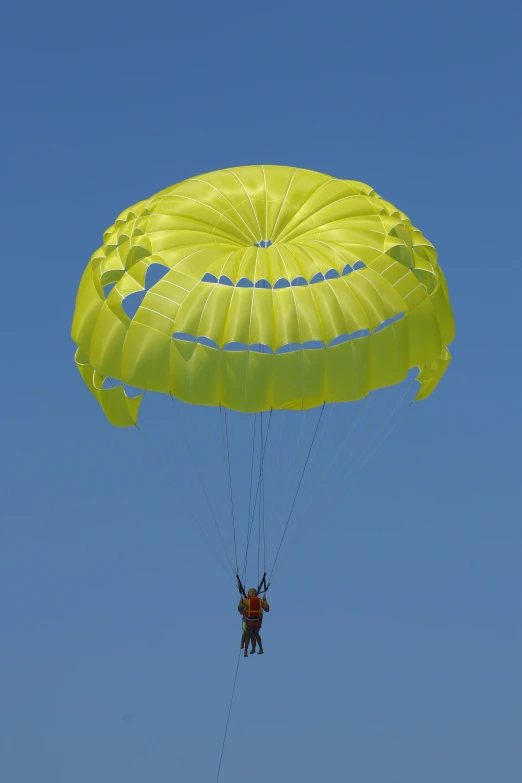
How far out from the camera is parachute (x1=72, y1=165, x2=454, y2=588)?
124 ft

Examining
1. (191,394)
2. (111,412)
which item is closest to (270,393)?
(191,394)

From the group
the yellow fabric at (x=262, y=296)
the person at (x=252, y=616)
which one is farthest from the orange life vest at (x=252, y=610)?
the yellow fabric at (x=262, y=296)

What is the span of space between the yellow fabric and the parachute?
20 millimetres

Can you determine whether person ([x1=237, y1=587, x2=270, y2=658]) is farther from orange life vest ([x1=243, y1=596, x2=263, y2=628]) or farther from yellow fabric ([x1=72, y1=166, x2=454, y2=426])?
yellow fabric ([x1=72, y1=166, x2=454, y2=426])

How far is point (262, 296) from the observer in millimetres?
37812

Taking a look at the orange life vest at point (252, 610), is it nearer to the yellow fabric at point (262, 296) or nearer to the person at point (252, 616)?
the person at point (252, 616)

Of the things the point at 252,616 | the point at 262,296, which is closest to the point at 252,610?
the point at 252,616

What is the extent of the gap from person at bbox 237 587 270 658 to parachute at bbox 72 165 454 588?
3670 millimetres

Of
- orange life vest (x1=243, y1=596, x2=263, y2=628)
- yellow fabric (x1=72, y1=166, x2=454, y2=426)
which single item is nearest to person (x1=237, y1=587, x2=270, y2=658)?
orange life vest (x1=243, y1=596, x2=263, y2=628)

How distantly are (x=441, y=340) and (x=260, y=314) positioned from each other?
407 cm

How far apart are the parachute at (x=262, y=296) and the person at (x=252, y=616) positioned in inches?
144

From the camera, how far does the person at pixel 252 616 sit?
1524 inches

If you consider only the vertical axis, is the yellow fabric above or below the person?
above

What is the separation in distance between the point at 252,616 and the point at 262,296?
618cm
